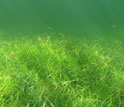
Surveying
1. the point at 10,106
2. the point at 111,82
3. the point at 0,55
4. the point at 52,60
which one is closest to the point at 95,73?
the point at 111,82

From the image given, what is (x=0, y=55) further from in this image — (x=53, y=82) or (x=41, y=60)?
(x=53, y=82)

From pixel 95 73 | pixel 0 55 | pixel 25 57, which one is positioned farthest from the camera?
pixel 0 55

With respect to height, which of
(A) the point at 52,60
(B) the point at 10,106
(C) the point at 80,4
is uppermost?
(C) the point at 80,4

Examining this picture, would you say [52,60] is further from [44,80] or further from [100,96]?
[100,96]

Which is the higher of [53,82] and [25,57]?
[25,57]

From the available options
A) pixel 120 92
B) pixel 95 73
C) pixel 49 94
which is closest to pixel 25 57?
pixel 49 94

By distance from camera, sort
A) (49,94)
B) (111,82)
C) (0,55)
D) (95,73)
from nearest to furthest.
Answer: (49,94), (111,82), (95,73), (0,55)

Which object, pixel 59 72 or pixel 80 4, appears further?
pixel 80 4
